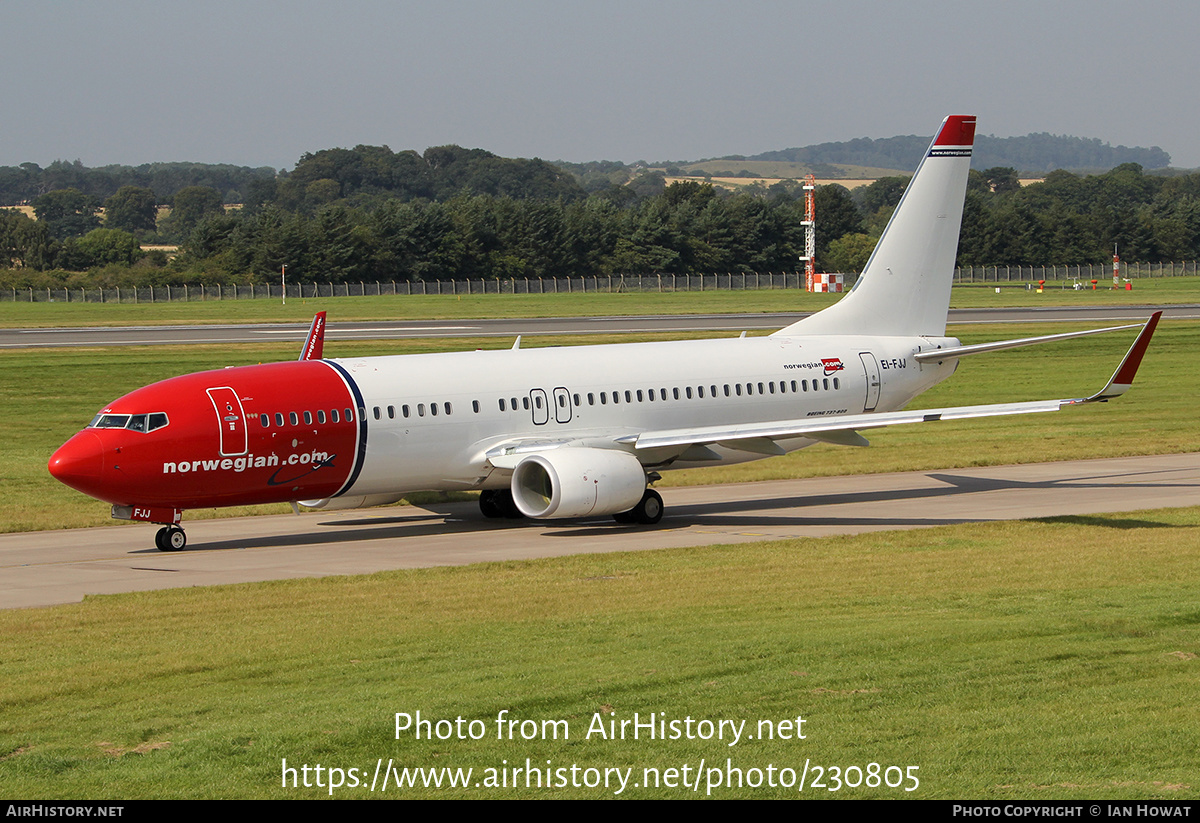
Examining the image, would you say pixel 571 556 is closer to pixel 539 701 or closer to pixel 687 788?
pixel 539 701

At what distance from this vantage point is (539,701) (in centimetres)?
1488

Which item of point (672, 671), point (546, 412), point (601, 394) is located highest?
point (601, 394)

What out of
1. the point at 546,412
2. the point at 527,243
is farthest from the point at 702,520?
the point at 527,243

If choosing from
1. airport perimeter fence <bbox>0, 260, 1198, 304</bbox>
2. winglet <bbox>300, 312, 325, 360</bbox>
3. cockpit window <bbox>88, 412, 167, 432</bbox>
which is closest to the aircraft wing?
winglet <bbox>300, 312, 325, 360</bbox>

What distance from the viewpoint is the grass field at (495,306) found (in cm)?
10356

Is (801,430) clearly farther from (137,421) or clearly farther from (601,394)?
(137,421)

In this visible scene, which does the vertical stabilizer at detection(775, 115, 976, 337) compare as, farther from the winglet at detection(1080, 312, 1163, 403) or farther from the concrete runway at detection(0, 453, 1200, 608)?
the winglet at detection(1080, 312, 1163, 403)

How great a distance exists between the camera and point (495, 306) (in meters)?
118

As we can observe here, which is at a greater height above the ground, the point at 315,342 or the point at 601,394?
the point at 315,342

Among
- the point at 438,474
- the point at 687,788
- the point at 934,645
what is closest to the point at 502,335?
the point at 438,474

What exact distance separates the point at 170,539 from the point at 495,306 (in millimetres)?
89088

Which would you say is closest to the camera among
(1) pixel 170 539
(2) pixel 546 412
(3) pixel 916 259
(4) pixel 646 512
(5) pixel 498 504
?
(1) pixel 170 539

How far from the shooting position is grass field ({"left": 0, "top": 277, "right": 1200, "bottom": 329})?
104 meters
